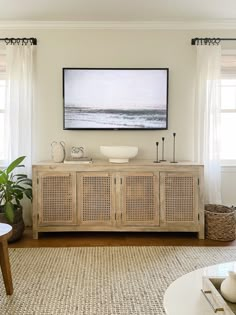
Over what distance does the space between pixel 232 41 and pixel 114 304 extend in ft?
11.2

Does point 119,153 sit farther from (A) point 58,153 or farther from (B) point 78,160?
(A) point 58,153

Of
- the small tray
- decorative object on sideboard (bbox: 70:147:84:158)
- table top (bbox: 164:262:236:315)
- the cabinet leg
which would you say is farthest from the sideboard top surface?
the small tray

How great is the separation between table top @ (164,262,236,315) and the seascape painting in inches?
105

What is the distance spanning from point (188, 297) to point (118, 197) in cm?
231

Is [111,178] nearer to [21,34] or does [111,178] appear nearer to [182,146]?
[182,146]

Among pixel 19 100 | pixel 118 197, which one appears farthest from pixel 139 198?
pixel 19 100

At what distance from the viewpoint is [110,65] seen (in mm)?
4055

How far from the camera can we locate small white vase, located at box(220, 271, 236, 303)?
1.24 meters

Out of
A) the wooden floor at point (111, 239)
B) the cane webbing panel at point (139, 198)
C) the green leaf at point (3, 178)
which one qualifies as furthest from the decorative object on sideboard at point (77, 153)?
the wooden floor at point (111, 239)

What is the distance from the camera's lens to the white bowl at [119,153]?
3729 millimetres

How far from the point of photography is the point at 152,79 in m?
4.01

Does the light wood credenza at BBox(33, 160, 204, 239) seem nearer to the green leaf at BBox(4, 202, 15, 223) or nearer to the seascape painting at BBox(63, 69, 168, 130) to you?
the green leaf at BBox(4, 202, 15, 223)

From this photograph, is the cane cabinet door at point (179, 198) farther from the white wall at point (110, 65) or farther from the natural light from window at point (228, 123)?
the natural light from window at point (228, 123)

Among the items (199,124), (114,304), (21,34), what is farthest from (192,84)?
(114,304)
